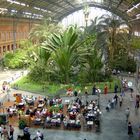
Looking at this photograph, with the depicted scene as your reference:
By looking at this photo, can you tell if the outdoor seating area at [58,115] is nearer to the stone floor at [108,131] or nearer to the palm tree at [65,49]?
the stone floor at [108,131]

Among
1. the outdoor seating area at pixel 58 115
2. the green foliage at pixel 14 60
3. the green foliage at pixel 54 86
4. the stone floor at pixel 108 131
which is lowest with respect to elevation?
the stone floor at pixel 108 131

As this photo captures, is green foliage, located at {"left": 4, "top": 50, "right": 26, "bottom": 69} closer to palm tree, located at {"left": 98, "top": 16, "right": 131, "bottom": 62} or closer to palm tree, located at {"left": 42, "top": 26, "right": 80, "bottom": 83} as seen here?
palm tree, located at {"left": 98, "top": 16, "right": 131, "bottom": 62}

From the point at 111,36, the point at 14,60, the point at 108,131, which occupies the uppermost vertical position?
the point at 111,36

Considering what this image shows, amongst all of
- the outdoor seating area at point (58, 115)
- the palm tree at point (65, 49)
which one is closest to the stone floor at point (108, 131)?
the outdoor seating area at point (58, 115)

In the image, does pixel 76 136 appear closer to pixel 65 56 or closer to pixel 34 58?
pixel 65 56

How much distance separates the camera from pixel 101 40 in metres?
42.7

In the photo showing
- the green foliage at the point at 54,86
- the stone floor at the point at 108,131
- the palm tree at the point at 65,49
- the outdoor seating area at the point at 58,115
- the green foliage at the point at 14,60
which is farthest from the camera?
the green foliage at the point at 14,60

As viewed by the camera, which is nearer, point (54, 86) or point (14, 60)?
point (54, 86)

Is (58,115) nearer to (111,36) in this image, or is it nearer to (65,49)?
(65,49)

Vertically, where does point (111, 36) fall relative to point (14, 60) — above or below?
above

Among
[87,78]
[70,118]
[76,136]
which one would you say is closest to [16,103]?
[70,118]

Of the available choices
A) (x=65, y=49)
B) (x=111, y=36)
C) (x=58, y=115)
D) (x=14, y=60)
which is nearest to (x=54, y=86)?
(x=65, y=49)

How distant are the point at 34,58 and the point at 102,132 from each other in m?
19.7

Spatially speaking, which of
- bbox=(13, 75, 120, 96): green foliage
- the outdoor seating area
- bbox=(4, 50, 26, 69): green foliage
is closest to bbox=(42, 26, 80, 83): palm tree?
bbox=(13, 75, 120, 96): green foliage
